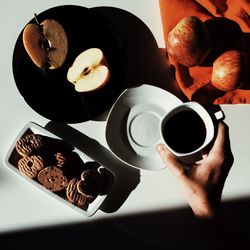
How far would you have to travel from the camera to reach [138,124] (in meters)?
0.86

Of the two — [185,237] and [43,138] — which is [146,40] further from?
[185,237]

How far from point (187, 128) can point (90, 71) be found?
0.19 metres

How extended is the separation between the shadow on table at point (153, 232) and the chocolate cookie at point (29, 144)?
0.15m

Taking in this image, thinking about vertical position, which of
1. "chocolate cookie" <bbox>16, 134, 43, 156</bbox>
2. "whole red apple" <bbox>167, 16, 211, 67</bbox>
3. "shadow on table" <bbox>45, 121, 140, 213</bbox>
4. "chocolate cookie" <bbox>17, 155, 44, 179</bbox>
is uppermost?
"whole red apple" <bbox>167, 16, 211, 67</bbox>

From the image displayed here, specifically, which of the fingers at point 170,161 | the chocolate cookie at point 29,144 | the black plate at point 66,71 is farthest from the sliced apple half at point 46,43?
the fingers at point 170,161

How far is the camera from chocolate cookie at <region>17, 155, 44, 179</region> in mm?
821

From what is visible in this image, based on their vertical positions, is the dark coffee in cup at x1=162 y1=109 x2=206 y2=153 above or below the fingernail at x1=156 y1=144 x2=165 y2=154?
above

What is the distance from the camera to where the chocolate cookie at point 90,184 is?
2.65ft

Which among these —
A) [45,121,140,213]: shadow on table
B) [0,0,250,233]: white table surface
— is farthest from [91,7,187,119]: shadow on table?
[45,121,140,213]: shadow on table

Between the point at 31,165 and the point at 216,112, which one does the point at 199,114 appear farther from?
the point at 31,165

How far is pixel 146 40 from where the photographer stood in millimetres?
855

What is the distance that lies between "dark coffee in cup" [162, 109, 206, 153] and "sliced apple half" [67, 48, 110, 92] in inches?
5.3

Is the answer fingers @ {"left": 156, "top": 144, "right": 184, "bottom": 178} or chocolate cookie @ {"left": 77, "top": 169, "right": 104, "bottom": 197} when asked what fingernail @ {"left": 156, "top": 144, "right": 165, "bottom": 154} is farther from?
chocolate cookie @ {"left": 77, "top": 169, "right": 104, "bottom": 197}

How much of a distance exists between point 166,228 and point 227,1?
0.42 m
